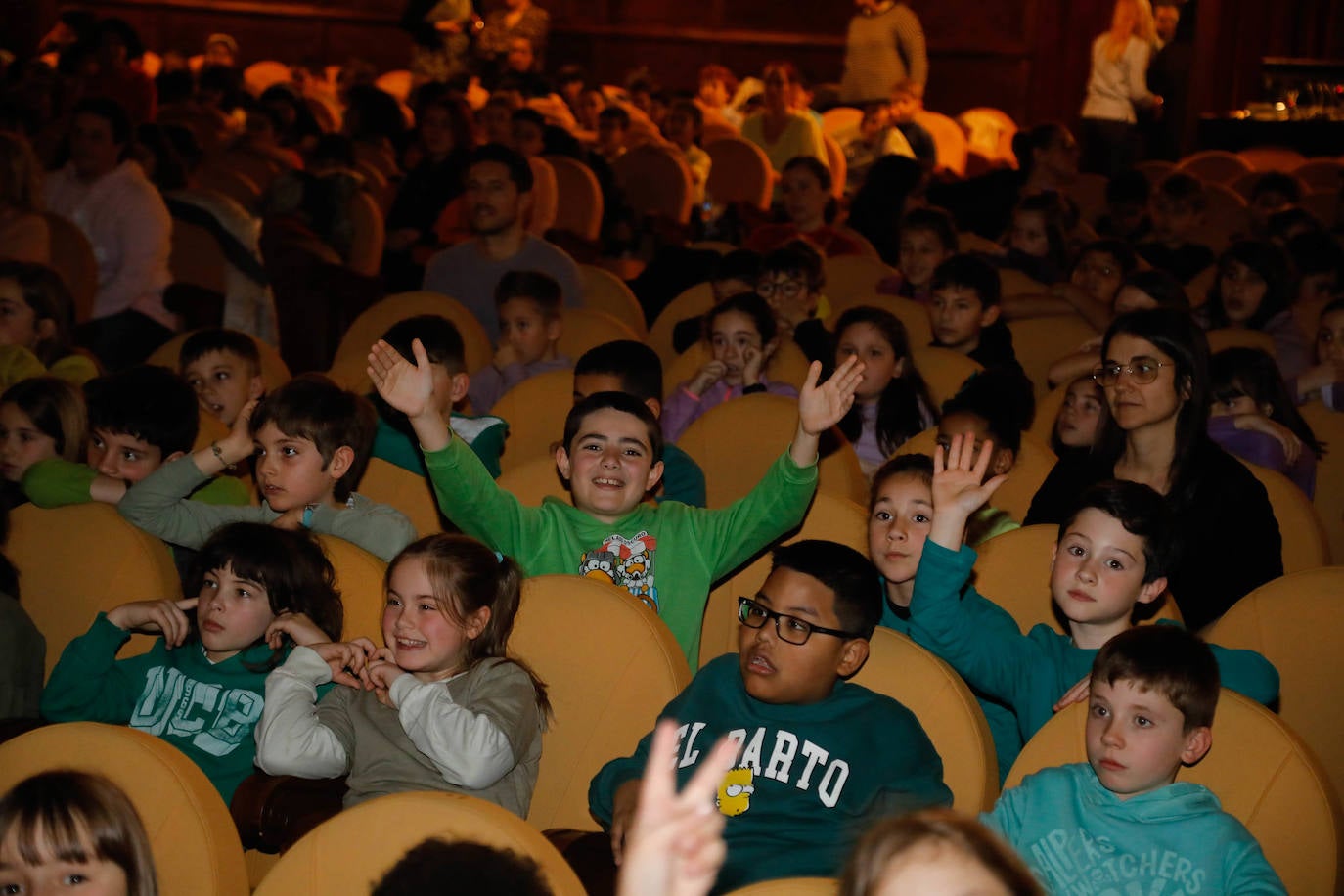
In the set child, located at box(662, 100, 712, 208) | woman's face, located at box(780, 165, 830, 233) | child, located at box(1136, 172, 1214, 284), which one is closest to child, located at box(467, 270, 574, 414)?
woman's face, located at box(780, 165, 830, 233)

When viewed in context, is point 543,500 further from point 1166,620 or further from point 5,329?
point 5,329

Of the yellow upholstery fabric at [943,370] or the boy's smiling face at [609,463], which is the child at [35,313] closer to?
the boy's smiling face at [609,463]

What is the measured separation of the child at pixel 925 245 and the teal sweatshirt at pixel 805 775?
3126mm

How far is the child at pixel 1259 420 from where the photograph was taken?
3.42 meters

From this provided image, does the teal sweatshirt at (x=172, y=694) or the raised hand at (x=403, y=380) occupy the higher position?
the raised hand at (x=403, y=380)

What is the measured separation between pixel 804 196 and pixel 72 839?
4952 millimetres

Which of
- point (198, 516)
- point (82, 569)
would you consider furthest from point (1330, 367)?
point (82, 569)

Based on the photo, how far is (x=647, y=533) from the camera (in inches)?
112

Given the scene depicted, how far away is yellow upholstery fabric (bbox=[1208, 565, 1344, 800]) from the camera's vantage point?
2355mm

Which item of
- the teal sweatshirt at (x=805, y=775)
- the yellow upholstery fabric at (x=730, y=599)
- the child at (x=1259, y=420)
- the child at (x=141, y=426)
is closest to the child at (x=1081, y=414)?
the child at (x=1259, y=420)

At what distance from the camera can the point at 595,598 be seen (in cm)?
241

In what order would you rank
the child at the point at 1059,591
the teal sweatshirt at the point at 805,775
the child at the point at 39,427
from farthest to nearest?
1. the child at the point at 39,427
2. the child at the point at 1059,591
3. the teal sweatshirt at the point at 805,775

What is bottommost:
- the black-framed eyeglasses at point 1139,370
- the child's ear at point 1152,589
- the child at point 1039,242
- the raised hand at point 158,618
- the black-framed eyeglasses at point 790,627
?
the raised hand at point 158,618

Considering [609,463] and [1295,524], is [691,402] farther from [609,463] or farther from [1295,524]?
[1295,524]
